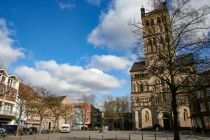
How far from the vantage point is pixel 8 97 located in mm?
56844

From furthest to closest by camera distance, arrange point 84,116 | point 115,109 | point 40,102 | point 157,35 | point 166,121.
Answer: point 84,116, point 115,109, point 166,121, point 40,102, point 157,35

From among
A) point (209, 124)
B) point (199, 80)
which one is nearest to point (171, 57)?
point (199, 80)

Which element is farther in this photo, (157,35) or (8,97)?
(8,97)

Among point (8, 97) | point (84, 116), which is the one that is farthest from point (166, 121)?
point (84, 116)

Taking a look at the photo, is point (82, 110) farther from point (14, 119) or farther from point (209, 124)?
point (209, 124)

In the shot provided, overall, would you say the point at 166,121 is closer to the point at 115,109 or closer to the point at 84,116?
the point at 115,109

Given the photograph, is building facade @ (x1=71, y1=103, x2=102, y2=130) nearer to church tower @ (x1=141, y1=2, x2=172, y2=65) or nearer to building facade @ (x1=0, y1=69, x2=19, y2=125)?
building facade @ (x1=0, y1=69, x2=19, y2=125)

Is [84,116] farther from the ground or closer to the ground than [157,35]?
closer to the ground

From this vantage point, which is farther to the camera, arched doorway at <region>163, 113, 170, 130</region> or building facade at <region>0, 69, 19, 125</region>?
arched doorway at <region>163, 113, 170, 130</region>

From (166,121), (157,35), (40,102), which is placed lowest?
(166,121)

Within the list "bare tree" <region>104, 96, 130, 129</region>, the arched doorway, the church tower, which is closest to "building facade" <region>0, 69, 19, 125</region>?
the church tower

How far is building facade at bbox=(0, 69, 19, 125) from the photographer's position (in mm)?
54250

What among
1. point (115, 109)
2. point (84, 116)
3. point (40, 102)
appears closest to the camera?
point (40, 102)

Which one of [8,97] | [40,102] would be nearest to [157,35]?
[40,102]
